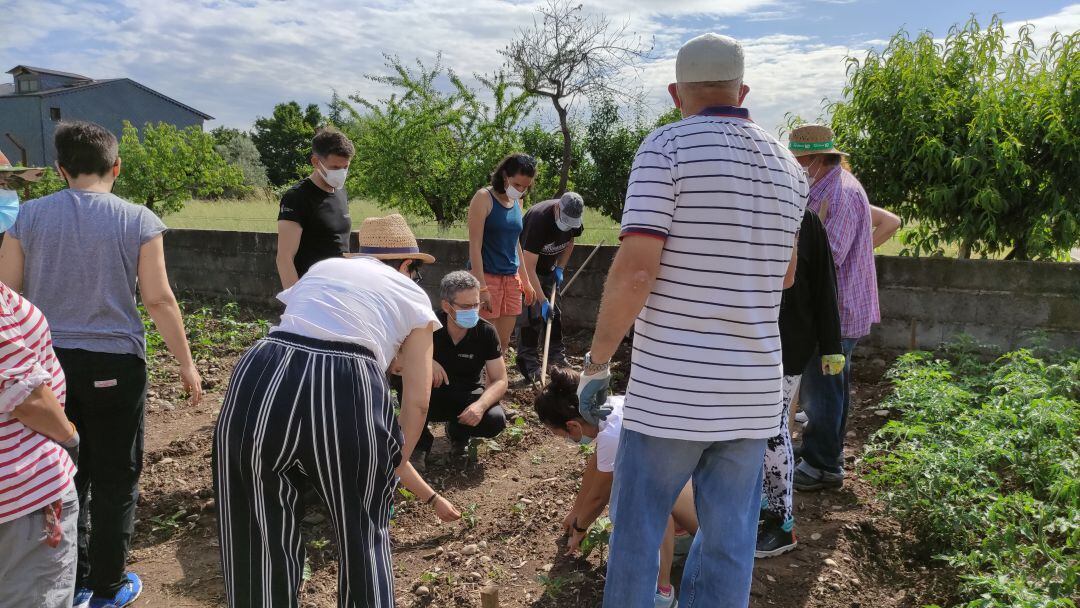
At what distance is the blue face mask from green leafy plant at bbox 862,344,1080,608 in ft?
9.69

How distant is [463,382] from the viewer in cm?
402

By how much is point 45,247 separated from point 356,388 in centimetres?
144

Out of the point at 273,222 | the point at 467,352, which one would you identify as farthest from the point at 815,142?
the point at 273,222

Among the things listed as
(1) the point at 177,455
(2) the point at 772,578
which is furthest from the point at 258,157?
(2) the point at 772,578

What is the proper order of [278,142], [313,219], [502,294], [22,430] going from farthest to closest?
[278,142], [502,294], [313,219], [22,430]

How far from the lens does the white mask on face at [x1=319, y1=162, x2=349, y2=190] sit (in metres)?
3.75

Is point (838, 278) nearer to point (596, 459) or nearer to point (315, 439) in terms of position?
point (596, 459)

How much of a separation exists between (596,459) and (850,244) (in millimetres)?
1689

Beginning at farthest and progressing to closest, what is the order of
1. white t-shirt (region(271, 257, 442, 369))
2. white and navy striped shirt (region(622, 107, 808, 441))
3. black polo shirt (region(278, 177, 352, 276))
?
black polo shirt (region(278, 177, 352, 276)), white t-shirt (region(271, 257, 442, 369)), white and navy striped shirt (region(622, 107, 808, 441))

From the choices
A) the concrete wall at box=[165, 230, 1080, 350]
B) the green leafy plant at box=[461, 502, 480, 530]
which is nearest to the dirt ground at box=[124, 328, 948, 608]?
the green leafy plant at box=[461, 502, 480, 530]

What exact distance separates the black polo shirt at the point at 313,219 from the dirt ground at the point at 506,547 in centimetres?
131

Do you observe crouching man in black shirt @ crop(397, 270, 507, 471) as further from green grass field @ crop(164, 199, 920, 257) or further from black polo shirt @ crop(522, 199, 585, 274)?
green grass field @ crop(164, 199, 920, 257)

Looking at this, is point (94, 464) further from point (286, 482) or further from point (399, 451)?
point (399, 451)

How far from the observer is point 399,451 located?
1.99 metres
